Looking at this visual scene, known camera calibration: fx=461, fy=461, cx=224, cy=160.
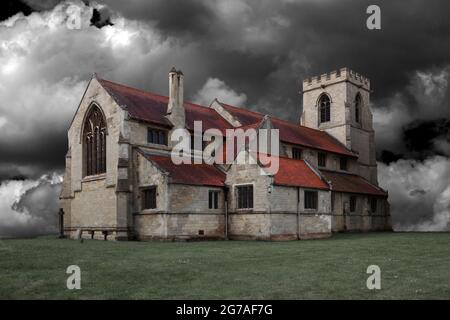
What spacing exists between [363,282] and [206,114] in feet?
108

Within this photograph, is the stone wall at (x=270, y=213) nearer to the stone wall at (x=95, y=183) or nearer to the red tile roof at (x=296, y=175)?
the red tile roof at (x=296, y=175)

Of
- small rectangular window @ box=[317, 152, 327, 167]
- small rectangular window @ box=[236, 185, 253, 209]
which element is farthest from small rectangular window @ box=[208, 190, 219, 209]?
small rectangular window @ box=[317, 152, 327, 167]

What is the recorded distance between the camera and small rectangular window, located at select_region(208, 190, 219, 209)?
3475cm

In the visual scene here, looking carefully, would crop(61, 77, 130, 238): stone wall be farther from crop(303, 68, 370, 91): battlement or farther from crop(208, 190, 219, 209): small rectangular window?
crop(303, 68, 370, 91): battlement

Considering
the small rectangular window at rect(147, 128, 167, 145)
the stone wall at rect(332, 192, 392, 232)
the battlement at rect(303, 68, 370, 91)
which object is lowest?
the stone wall at rect(332, 192, 392, 232)

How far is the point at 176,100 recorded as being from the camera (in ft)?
127

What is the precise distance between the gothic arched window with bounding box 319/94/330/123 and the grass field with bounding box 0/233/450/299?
40.4 metres

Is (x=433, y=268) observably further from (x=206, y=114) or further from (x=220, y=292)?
(x=206, y=114)

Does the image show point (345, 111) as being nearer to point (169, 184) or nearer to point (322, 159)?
point (322, 159)

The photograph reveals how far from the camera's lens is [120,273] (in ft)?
47.6

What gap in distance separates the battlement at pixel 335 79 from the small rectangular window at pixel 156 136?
29.2 m

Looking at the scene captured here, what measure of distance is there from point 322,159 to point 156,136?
802 inches

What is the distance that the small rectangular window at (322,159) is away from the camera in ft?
162
